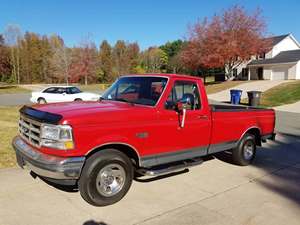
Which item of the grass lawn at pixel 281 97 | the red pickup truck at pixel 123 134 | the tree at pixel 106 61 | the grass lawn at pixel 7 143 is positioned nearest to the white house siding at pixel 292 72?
the grass lawn at pixel 281 97

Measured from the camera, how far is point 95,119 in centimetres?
412

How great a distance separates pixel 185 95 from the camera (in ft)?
17.6

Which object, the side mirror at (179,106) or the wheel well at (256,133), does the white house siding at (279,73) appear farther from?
the side mirror at (179,106)

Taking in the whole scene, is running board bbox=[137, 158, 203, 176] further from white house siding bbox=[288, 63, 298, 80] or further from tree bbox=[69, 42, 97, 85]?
tree bbox=[69, 42, 97, 85]

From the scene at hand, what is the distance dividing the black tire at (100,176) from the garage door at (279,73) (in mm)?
44336

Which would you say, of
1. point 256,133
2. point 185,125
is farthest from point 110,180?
point 256,133

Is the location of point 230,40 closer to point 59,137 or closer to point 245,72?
point 245,72

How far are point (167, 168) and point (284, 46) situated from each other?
52586mm

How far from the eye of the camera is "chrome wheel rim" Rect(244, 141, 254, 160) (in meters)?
6.62

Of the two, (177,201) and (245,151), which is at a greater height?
(245,151)

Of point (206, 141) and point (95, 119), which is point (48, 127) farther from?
point (206, 141)

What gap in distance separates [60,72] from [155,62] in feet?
85.8

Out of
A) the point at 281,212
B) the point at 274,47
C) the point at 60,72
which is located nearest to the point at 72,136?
the point at 281,212

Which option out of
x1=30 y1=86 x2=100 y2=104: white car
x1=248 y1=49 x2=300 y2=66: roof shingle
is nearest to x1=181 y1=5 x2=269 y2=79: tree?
x1=248 y1=49 x2=300 y2=66: roof shingle
